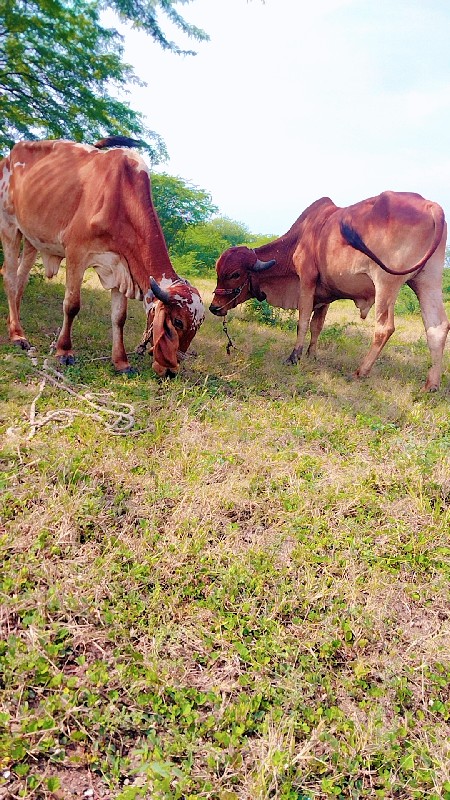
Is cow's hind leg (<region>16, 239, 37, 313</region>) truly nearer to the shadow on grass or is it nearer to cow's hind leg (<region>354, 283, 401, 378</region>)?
the shadow on grass

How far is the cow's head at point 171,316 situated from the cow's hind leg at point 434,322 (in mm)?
2740

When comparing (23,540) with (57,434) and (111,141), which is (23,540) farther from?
(111,141)

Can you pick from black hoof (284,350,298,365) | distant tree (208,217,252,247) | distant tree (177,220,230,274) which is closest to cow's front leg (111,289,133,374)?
black hoof (284,350,298,365)

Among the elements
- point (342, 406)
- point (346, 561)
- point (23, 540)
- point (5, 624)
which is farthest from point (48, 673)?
point (342, 406)

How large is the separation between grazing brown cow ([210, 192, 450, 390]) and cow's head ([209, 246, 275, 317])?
0.04 ft

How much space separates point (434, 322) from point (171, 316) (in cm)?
312

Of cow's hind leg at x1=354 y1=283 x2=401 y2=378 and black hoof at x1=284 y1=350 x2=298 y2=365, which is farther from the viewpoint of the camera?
black hoof at x1=284 y1=350 x2=298 y2=365

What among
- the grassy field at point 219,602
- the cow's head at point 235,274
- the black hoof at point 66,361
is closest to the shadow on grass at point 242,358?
the black hoof at point 66,361

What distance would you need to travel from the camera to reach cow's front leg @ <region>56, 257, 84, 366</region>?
533cm

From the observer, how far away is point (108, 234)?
5.16m

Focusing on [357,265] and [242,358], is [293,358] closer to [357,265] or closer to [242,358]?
[242,358]

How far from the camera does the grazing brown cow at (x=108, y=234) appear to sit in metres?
4.97

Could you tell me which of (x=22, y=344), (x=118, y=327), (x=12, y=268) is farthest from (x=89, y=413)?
(x=12, y=268)

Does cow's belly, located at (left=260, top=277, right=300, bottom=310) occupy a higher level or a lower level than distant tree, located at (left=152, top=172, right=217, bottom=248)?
lower
